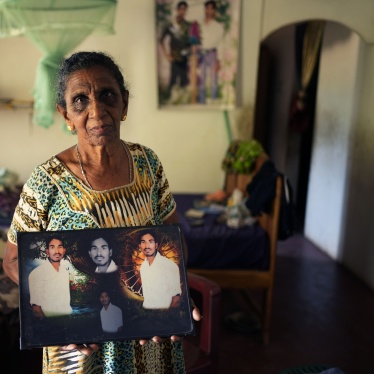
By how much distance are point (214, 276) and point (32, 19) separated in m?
2.15

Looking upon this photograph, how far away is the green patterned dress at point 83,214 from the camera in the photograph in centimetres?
104

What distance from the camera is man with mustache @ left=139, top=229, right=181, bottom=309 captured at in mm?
1016

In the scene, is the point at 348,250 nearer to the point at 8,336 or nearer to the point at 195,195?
the point at 195,195

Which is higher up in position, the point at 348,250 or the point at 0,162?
the point at 0,162

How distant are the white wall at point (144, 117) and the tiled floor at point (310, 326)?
1.27 metres

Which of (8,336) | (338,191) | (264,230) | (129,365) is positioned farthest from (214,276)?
(338,191)

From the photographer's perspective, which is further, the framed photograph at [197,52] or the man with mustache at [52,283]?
the framed photograph at [197,52]

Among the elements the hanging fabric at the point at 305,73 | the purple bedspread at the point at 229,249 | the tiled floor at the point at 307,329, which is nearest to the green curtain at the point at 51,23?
the purple bedspread at the point at 229,249

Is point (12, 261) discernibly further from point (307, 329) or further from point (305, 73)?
point (305, 73)

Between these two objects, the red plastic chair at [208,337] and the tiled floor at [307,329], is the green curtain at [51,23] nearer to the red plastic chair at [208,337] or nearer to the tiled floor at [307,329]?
the red plastic chair at [208,337]

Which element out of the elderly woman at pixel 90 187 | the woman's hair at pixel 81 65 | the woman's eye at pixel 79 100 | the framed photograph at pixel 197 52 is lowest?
the elderly woman at pixel 90 187

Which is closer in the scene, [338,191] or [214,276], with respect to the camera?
[214,276]

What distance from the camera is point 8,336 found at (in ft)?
5.97

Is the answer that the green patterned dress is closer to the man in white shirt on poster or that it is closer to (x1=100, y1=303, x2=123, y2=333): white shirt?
(x1=100, y1=303, x2=123, y2=333): white shirt
